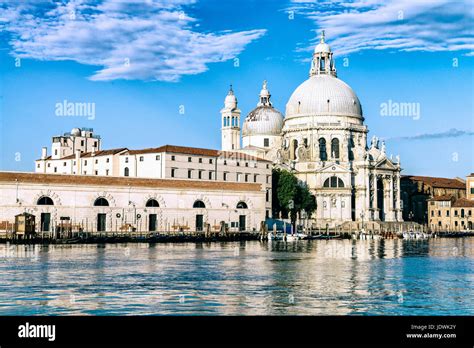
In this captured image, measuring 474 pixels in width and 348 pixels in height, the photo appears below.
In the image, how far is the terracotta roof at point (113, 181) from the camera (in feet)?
133

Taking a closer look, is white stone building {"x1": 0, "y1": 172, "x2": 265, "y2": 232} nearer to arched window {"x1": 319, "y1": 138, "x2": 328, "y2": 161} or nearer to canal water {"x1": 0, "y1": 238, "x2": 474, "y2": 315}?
canal water {"x1": 0, "y1": 238, "x2": 474, "y2": 315}

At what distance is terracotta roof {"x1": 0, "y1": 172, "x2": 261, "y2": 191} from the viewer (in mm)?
40406

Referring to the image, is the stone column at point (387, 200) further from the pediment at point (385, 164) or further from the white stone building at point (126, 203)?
the white stone building at point (126, 203)

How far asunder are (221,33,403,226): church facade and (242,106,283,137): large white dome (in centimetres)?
306

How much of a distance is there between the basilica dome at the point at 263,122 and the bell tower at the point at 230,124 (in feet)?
4.19

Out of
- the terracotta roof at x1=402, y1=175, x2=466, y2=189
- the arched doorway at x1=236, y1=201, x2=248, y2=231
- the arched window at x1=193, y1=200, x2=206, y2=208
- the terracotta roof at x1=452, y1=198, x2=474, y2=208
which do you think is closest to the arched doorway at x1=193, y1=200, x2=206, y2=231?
the arched window at x1=193, y1=200, x2=206, y2=208

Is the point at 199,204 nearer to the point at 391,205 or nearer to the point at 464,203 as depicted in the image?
the point at 391,205

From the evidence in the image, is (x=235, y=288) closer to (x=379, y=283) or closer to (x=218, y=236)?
(x=379, y=283)

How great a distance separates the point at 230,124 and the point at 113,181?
33.8 meters

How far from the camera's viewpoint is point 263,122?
251 ft

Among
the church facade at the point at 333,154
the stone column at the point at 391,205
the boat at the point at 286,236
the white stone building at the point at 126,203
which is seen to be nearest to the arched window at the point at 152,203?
the white stone building at the point at 126,203

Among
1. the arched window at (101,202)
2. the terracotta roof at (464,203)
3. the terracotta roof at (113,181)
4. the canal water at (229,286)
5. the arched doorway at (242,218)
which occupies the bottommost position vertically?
the canal water at (229,286)

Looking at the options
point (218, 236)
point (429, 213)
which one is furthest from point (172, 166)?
point (429, 213)

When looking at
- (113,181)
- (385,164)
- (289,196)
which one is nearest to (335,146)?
(385,164)
